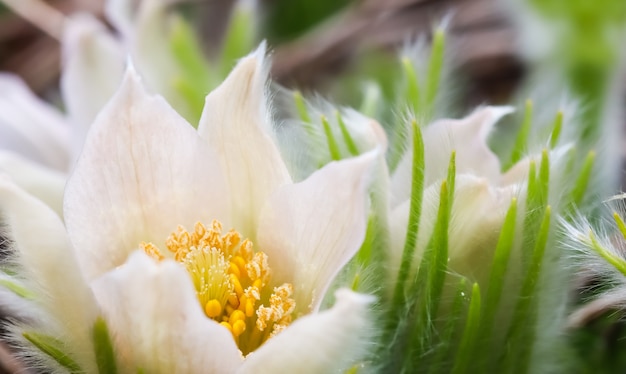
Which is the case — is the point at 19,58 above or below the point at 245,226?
above

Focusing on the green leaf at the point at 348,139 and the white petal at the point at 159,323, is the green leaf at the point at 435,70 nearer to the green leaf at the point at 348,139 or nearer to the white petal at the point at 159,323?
the green leaf at the point at 348,139

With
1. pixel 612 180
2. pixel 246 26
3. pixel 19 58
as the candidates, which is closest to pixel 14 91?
pixel 246 26

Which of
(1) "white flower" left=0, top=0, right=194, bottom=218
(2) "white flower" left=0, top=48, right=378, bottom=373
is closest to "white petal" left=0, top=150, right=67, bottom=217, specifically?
(1) "white flower" left=0, top=0, right=194, bottom=218

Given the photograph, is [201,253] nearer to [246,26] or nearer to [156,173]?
[156,173]

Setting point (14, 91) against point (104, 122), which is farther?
point (14, 91)

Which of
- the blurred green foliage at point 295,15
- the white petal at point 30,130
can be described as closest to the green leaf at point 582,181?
the white petal at point 30,130

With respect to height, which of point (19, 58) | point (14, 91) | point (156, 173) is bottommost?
point (156, 173)

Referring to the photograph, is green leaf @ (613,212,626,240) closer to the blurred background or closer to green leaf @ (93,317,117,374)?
green leaf @ (93,317,117,374)

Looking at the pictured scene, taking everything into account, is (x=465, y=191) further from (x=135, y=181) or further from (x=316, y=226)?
(x=135, y=181)
